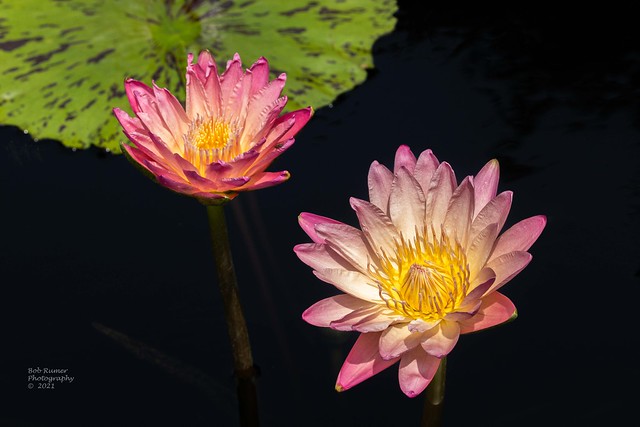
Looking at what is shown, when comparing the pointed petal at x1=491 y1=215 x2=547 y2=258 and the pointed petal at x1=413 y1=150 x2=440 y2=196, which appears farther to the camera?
the pointed petal at x1=413 y1=150 x2=440 y2=196

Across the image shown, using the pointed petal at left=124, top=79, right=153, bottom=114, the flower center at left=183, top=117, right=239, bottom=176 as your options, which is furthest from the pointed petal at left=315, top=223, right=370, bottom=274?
the pointed petal at left=124, top=79, right=153, bottom=114

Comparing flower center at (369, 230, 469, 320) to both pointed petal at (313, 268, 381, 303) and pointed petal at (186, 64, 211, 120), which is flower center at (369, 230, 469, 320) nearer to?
pointed petal at (313, 268, 381, 303)

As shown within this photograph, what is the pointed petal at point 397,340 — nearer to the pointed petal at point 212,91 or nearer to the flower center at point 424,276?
the flower center at point 424,276

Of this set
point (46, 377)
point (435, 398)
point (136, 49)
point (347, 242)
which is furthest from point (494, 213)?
point (136, 49)

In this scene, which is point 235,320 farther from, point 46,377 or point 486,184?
point 486,184

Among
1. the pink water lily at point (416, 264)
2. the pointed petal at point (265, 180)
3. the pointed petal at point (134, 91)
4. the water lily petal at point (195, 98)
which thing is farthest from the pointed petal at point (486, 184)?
the pointed petal at point (134, 91)

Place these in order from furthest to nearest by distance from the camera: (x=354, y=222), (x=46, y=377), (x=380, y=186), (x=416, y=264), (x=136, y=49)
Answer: (x=136, y=49) < (x=354, y=222) < (x=46, y=377) < (x=380, y=186) < (x=416, y=264)
